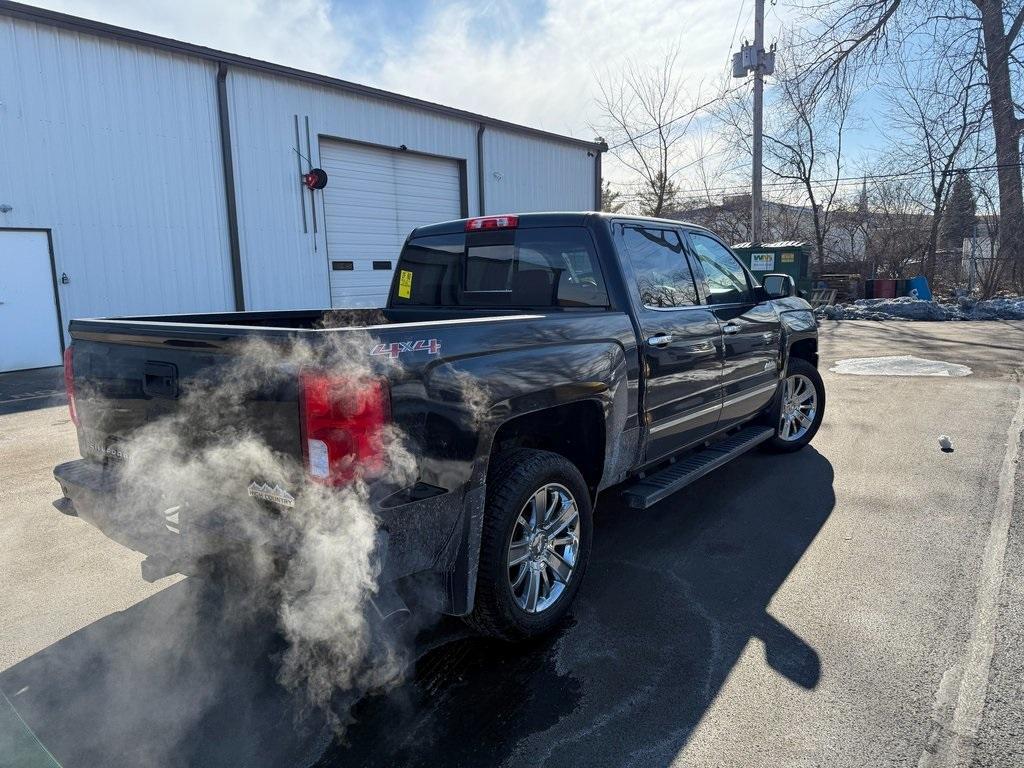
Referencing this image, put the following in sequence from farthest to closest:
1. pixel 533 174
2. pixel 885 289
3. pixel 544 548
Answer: pixel 885 289 → pixel 533 174 → pixel 544 548

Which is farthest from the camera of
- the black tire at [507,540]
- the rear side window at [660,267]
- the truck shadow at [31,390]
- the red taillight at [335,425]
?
the truck shadow at [31,390]

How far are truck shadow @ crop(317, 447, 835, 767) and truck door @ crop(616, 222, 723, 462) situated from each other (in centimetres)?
66

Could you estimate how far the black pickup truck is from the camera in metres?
2.34

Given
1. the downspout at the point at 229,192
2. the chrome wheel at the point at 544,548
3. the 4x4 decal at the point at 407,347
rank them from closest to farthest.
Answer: the 4x4 decal at the point at 407,347 → the chrome wheel at the point at 544,548 → the downspout at the point at 229,192

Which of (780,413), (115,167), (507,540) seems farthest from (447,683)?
(115,167)

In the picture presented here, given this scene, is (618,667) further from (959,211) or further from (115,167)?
(959,211)

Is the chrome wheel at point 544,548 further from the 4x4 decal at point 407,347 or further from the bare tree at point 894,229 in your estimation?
the bare tree at point 894,229

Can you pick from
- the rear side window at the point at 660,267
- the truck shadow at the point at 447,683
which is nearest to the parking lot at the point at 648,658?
the truck shadow at the point at 447,683

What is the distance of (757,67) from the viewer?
695 inches

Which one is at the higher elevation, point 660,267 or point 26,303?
point 660,267

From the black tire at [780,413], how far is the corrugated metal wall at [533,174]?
43.1ft

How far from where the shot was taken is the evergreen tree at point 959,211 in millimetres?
26406

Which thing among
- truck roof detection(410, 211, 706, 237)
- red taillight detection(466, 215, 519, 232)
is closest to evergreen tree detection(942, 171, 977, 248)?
truck roof detection(410, 211, 706, 237)

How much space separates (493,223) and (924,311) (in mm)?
18655
